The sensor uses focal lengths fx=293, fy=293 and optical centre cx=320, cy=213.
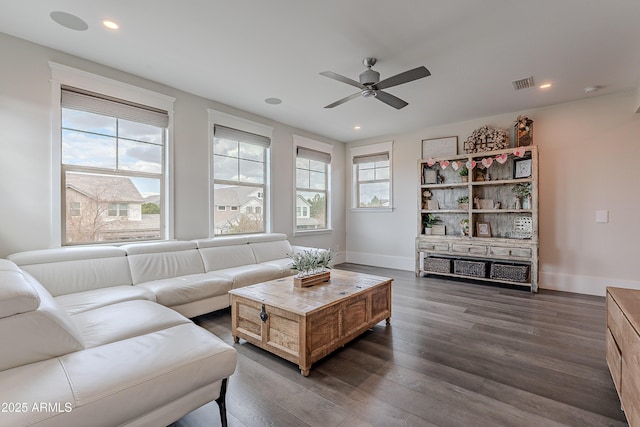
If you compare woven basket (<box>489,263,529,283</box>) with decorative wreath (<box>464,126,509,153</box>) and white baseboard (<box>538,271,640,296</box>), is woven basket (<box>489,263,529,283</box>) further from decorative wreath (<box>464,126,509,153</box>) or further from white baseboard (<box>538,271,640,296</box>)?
decorative wreath (<box>464,126,509,153</box>)

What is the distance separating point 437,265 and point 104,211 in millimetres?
4928

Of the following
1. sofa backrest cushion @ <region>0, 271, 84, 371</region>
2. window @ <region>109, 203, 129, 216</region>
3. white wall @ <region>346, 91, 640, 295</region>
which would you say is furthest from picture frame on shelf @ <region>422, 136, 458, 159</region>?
sofa backrest cushion @ <region>0, 271, 84, 371</region>

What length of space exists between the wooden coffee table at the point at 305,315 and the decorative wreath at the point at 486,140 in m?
3.26

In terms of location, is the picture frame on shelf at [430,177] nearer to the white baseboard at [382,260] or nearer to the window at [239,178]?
the white baseboard at [382,260]

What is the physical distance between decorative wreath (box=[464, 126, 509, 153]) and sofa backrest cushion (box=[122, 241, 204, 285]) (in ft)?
15.1

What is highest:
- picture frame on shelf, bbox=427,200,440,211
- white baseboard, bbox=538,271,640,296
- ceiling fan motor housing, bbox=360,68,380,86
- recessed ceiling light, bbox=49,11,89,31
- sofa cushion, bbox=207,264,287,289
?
recessed ceiling light, bbox=49,11,89,31

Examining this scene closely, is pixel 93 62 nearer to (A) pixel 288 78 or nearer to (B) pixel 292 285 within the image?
(A) pixel 288 78

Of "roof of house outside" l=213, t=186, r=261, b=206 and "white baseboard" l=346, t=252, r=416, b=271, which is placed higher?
"roof of house outside" l=213, t=186, r=261, b=206

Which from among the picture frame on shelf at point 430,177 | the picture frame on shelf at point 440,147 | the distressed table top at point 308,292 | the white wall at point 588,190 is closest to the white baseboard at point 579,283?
the white wall at point 588,190

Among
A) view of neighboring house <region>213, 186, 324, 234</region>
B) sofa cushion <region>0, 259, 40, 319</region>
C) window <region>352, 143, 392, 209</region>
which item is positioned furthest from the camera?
window <region>352, 143, 392, 209</region>

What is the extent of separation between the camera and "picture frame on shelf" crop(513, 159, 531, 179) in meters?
4.52

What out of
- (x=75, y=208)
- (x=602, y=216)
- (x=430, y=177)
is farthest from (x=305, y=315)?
(x=602, y=216)

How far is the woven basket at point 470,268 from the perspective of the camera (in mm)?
4688

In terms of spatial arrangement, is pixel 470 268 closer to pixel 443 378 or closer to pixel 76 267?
pixel 443 378
